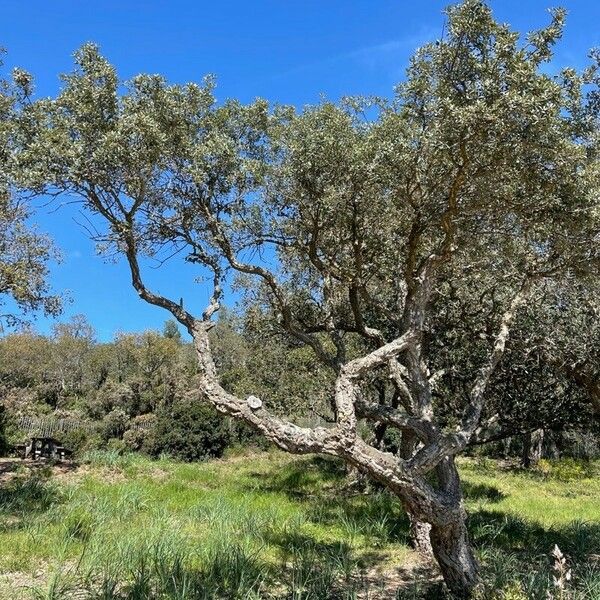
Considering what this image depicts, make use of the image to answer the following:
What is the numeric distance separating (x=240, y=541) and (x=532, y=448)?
77.5 feet

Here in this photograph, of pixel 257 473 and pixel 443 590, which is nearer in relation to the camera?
pixel 443 590

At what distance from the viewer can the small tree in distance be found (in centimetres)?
625

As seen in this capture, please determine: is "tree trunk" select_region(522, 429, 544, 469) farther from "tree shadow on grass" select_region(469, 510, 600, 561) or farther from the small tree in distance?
the small tree in distance

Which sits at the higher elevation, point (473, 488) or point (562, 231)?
point (562, 231)

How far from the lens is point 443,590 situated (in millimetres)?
6863

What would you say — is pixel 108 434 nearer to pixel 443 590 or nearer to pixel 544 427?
pixel 544 427

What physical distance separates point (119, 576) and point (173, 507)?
490cm

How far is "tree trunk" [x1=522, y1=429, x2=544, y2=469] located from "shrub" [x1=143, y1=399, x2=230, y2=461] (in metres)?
13.3

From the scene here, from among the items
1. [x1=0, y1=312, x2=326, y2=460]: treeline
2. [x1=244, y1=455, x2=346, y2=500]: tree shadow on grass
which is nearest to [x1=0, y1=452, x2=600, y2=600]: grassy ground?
[x1=244, y1=455, x2=346, y2=500]: tree shadow on grass

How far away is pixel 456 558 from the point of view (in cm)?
645

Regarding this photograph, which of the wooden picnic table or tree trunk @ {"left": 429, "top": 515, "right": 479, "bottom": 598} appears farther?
the wooden picnic table

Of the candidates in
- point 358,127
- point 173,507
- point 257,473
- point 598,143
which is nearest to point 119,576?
point 173,507

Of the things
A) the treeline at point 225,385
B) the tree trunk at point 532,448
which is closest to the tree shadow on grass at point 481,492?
the treeline at point 225,385

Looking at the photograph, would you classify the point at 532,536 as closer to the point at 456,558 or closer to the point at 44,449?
the point at 456,558
